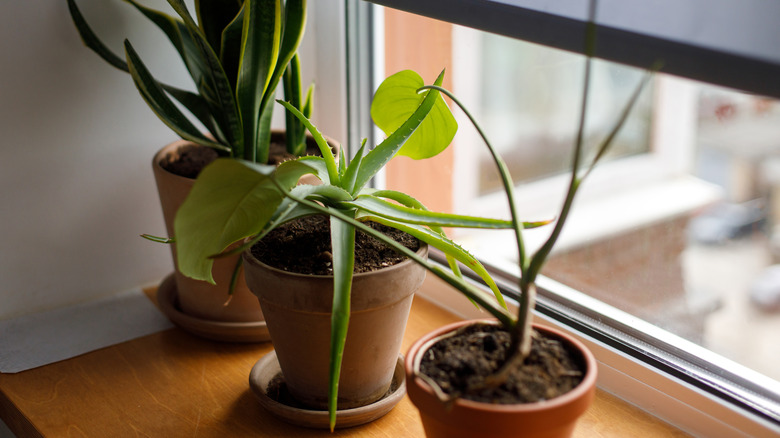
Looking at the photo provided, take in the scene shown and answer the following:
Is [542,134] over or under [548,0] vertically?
under

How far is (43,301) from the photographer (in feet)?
3.81

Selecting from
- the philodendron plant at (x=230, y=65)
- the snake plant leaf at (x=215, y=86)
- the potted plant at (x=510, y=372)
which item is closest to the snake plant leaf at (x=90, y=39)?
the philodendron plant at (x=230, y=65)

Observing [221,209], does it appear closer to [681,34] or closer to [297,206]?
[297,206]

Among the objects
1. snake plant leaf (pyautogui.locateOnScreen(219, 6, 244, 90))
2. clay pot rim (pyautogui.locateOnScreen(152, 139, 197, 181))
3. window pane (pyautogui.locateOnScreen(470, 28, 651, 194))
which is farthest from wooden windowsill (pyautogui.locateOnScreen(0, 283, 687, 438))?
window pane (pyautogui.locateOnScreen(470, 28, 651, 194))

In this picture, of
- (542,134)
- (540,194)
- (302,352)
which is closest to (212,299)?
(302,352)

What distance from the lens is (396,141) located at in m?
0.83

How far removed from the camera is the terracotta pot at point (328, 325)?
0.77 metres

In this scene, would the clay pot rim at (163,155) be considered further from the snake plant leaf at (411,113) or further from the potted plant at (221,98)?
the snake plant leaf at (411,113)

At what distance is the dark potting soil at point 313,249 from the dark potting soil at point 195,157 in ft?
0.81

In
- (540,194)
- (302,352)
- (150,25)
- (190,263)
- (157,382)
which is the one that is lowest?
(540,194)

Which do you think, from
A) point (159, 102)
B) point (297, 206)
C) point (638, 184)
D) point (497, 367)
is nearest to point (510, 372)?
point (497, 367)

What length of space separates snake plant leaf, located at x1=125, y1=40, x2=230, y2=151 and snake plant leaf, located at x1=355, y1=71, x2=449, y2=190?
289 millimetres

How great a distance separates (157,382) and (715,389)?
0.74 metres

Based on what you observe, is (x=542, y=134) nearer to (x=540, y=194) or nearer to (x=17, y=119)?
(x=540, y=194)
